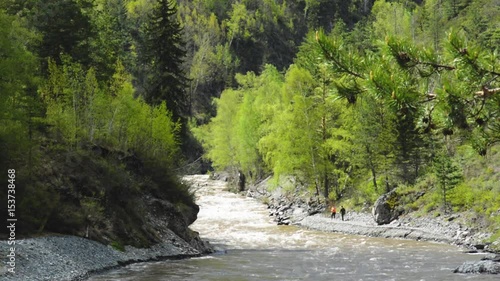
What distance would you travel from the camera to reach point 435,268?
22.7 meters

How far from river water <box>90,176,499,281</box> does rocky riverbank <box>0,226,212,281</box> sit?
32.1 inches

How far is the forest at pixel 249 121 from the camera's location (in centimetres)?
675

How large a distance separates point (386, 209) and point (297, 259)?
47.9ft

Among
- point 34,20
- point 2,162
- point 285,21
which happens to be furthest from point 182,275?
point 285,21

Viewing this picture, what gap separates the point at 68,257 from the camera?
20.3m

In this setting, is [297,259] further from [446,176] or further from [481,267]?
[446,176]

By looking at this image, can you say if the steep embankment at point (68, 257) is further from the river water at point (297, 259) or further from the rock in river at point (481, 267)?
the rock in river at point (481, 267)

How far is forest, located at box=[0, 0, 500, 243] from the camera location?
6.75 meters

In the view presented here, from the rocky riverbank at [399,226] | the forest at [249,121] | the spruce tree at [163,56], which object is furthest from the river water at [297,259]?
the spruce tree at [163,56]

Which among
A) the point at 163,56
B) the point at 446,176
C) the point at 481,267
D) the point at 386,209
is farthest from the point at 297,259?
the point at 163,56

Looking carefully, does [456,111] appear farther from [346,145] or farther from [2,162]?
[346,145]

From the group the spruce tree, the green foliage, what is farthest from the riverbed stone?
the spruce tree

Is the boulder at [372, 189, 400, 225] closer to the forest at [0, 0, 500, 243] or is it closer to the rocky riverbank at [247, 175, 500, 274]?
the rocky riverbank at [247, 175, 500, 274]

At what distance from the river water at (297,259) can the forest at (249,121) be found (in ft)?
15.5
